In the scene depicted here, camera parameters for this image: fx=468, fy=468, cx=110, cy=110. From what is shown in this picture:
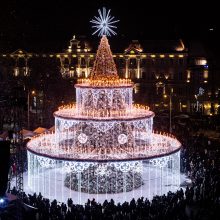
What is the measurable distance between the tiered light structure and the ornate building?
36.4 metres

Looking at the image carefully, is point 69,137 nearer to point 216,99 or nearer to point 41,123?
point 41,123

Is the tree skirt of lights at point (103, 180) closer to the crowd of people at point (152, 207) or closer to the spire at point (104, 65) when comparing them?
the crowd of people at point (152, 207)

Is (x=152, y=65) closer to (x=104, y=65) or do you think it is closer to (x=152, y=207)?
(x=104, y=65)

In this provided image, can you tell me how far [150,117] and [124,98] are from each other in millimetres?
1655

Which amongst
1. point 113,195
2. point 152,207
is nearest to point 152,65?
point 113,195

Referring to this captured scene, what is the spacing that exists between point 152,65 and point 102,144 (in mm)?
41860

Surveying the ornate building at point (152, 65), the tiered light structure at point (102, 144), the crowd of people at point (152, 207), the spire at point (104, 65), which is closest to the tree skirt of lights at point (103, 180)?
the tiered light structure at point (102, 144)

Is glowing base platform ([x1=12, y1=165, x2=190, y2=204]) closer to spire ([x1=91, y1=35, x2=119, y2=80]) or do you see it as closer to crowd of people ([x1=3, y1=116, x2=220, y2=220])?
crowd of people ([x1=3, y1=116, x2=220, y2=220])

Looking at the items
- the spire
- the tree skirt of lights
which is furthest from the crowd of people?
the spire

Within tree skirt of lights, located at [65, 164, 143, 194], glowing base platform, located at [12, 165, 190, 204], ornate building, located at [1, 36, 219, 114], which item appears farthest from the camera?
ornate building, located at [1, 36, 219, 114]

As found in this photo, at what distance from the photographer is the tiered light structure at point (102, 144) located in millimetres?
22000

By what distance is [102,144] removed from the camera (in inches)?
893

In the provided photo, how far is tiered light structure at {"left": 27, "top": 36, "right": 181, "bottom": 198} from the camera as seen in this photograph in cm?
2200

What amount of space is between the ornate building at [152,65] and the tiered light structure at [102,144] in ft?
119
